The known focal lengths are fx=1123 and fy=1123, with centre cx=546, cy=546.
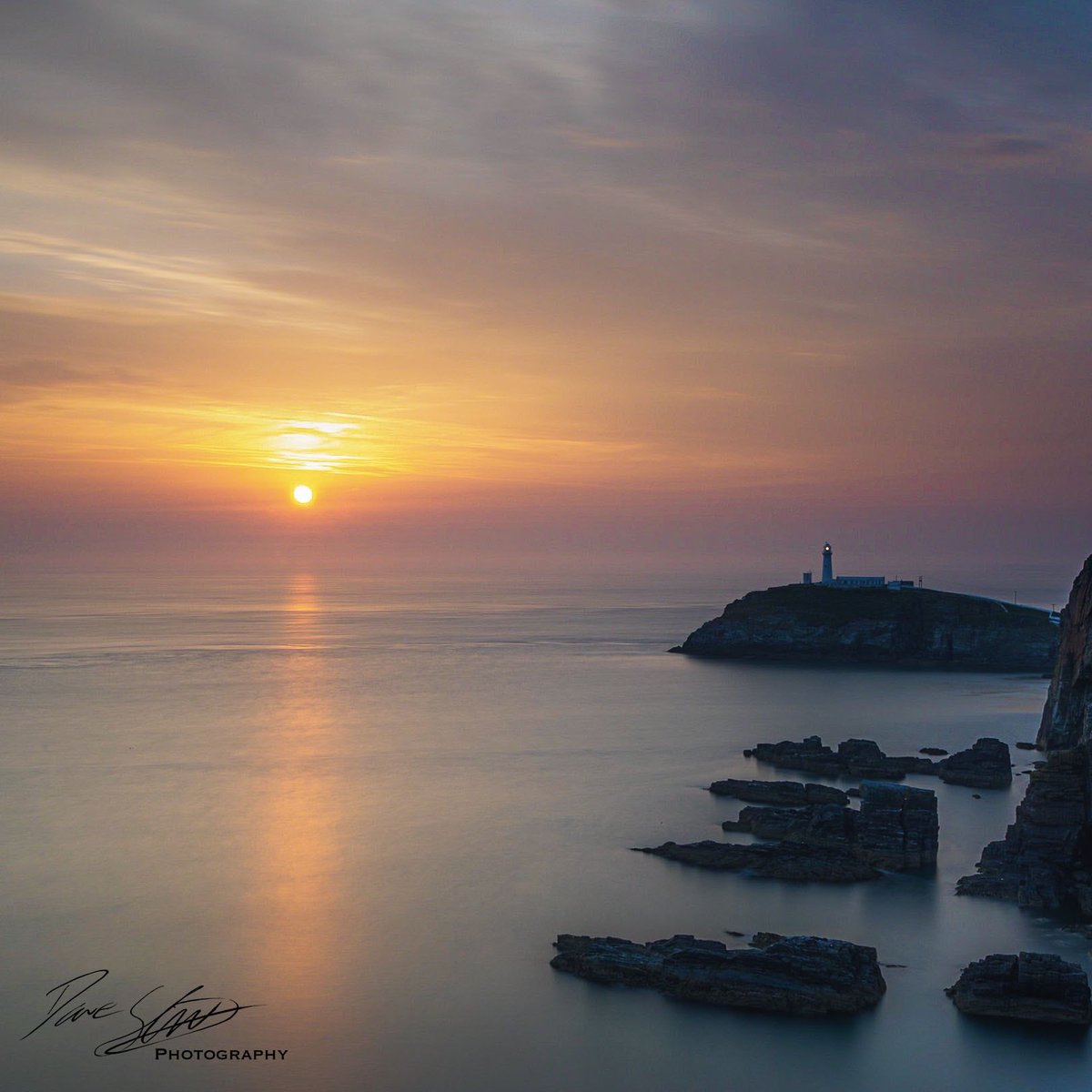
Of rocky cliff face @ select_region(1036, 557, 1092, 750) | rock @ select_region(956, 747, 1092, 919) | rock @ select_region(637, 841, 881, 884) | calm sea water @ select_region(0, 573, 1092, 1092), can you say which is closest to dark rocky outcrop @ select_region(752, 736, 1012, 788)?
calm sea water @ select_region(0, 573, 1092, 1092)

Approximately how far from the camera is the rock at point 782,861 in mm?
38094

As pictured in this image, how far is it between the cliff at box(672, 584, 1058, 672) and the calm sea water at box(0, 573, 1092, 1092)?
22.9 meters

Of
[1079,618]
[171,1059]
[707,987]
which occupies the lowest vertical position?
[171,1059]

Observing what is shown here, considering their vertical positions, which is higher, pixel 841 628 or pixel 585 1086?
pixel 841 628

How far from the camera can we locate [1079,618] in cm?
5581

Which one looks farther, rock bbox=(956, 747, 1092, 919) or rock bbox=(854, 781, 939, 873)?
rock bbox=(854, 781, 939, 873)

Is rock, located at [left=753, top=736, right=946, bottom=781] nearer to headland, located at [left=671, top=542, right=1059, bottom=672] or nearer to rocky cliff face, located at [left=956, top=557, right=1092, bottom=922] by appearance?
rocky cliff face, located at [left=956, top=557, right=1092, bottom=922]

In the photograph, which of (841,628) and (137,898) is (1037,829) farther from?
(841,628)

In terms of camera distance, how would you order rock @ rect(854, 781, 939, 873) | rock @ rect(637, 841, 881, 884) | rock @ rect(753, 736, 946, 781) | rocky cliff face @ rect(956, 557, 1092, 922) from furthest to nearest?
rock @ rect(753, 736, 946, 781), rock @ rect(854, 781, 939, 873), rock @ rect(637, 841, 881, 884), rocky cliff face @ rect(956, 557, 1092, 922)

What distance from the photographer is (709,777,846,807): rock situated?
48031mm

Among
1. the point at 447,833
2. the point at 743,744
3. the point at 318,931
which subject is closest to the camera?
the point at 318,931

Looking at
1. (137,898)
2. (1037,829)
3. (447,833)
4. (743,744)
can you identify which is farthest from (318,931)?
(743,744)

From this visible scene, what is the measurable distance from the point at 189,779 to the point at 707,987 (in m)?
37.7

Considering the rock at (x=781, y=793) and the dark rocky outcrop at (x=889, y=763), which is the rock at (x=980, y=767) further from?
the rock at (x=781, y=793)
